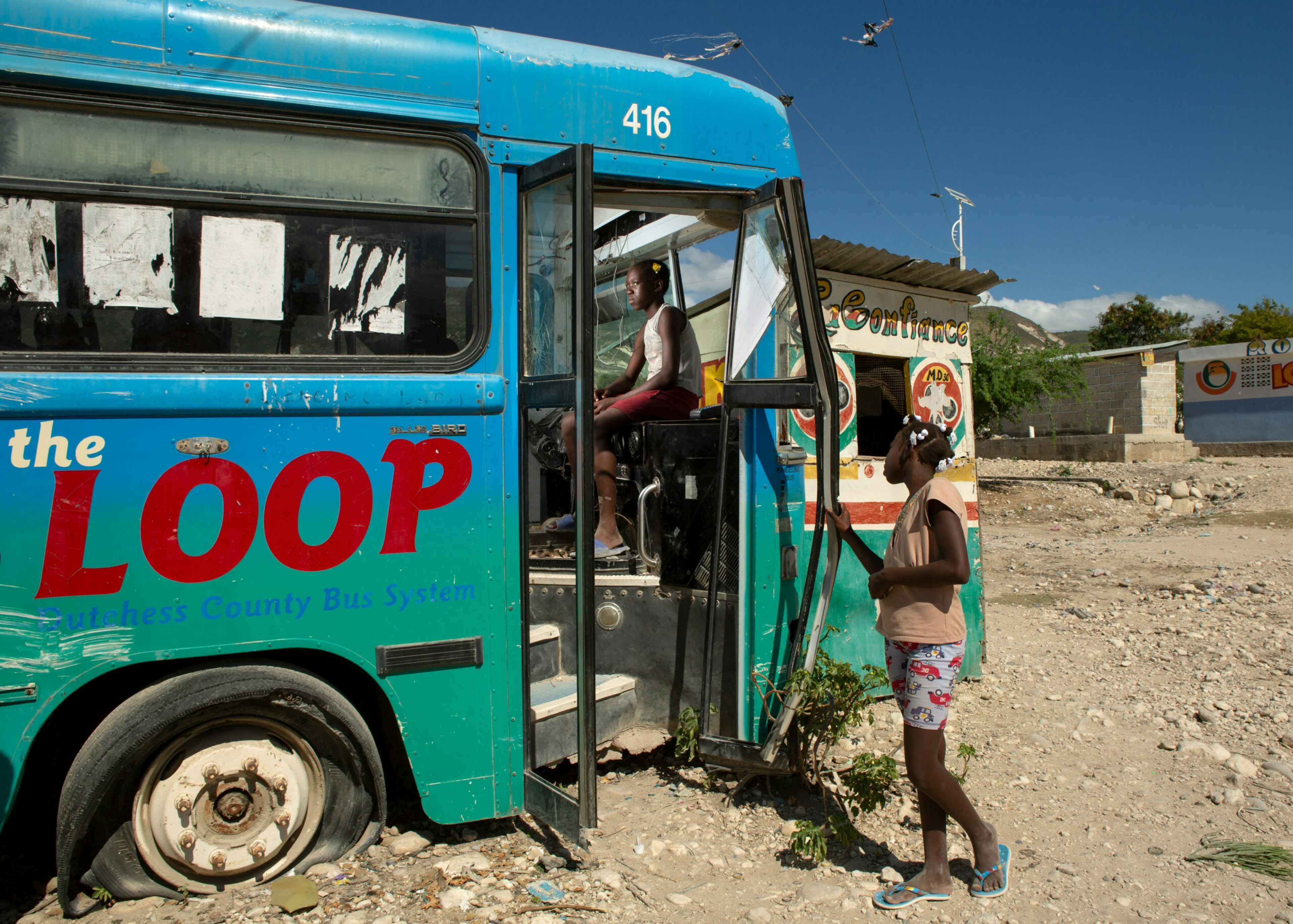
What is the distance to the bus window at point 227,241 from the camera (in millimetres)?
2494

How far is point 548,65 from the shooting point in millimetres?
3127

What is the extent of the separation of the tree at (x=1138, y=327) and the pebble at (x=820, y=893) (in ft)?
142

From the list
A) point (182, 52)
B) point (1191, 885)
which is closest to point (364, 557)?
point (182, 52)

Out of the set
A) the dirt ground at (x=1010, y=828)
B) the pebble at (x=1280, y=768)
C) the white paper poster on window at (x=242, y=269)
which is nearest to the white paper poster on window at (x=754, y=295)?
the white paper poster on window at (x=242, y=269)

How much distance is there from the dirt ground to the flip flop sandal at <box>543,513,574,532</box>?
1162 mm

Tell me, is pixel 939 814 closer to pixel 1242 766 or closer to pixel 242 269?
pixel 1242 766

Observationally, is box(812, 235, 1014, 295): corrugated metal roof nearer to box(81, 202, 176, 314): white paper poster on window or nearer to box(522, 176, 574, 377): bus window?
box(522, 176, 574, 377): bus window

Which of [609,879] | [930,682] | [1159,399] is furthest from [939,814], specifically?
[1159,399]

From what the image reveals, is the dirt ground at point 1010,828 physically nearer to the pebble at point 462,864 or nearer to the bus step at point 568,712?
the pebble at point 462,864

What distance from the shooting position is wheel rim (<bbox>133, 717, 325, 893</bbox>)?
267 centimetres

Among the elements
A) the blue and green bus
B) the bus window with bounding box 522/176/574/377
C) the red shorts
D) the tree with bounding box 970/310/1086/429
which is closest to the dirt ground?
the blue and green bus

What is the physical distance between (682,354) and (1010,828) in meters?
2.58

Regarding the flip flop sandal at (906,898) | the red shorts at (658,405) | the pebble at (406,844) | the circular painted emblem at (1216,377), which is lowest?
the flip flop sandal at (906,898)

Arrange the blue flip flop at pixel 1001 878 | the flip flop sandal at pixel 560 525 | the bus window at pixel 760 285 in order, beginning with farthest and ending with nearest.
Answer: the flip flop sandal at pixel 560 525, the bus window at pixel 760 285, the blue flip flop at pixel 1001 878
